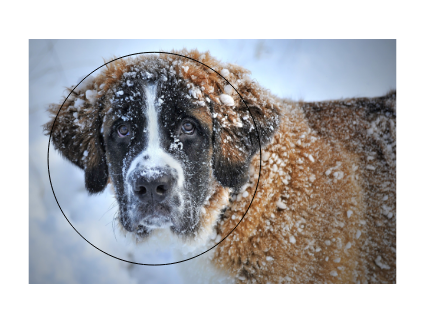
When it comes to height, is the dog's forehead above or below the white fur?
above

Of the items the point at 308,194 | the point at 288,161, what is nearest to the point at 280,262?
the point at 308,194

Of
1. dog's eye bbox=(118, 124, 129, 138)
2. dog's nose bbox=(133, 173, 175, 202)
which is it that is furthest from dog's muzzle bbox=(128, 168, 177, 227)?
dog's eye bbox=(118, 124, 129, 138)

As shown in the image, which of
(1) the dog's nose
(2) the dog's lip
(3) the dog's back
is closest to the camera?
(1) the dog's nose

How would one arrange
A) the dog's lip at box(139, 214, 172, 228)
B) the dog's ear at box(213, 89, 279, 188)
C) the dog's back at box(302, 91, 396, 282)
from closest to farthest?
the dog's lip at box(139, 214, 172, 228) → the dog's ear at box(213, 89, 279, 188) → the dog's back at box(302, 91, 396, 282)

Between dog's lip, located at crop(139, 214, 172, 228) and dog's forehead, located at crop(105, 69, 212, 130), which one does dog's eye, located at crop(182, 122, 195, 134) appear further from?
dog's lip, located at crop(139, 214, 172, 228)

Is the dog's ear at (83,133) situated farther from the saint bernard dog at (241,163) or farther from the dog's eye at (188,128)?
the dog's eye at (188,128)

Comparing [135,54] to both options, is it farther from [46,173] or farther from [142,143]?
[46,173]

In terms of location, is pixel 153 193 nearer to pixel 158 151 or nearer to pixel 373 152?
pixel 158 151

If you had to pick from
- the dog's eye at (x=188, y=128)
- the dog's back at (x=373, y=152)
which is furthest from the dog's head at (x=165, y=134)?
the dog's back at (x=373, y=152)
